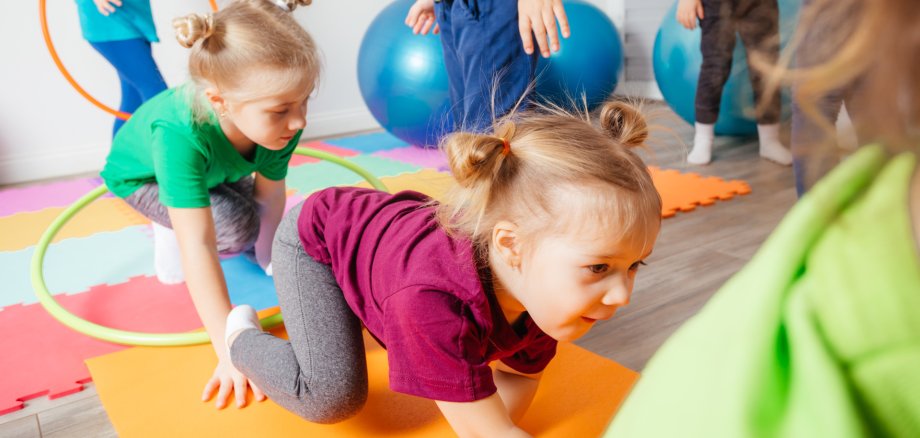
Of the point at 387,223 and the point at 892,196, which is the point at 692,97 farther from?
Answer: the point at 892,196

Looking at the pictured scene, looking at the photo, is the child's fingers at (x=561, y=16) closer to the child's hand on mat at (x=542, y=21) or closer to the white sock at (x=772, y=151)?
Result: the child's hand on mat at (x=542, y=21)

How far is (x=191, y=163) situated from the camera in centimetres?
149

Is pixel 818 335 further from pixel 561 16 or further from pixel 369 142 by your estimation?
pixel 369 142

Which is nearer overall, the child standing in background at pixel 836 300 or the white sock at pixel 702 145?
the child standing in background at pixel 836 300

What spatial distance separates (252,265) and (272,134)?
0.61 meters

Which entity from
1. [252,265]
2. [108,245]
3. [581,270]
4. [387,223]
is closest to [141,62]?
[108,245]

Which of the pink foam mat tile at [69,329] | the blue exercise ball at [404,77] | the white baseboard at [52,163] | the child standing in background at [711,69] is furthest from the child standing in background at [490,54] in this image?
the white baseboard at [52,163]

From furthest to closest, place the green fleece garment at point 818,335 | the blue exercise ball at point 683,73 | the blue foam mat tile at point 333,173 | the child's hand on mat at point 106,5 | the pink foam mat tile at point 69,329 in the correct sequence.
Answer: the blue exercise ball at point 683,73
the blue foam mat tile at point 333,173
the child's hand on mat at point 106,5
the pink foam mat tile at point 69,329
the green fleece garment at point 818,335

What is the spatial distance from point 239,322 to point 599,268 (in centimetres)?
73

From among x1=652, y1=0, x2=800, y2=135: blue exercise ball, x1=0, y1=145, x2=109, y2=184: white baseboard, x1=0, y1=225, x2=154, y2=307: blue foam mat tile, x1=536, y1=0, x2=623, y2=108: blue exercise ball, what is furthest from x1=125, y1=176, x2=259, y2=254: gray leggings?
x1=652, y1=0, x2=800, y2=135: blue exercise ball

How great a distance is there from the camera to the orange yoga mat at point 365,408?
117cm

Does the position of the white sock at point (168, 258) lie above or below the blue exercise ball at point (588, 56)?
above

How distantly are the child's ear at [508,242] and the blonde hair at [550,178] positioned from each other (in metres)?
0.01

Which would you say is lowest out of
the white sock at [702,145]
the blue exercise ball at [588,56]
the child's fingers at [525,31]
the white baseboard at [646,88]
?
the white baseboard at [646,88]
